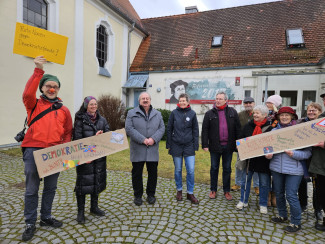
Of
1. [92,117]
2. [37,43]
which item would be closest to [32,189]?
[92,117]

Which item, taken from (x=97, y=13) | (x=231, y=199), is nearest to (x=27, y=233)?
(x=231, y=199)

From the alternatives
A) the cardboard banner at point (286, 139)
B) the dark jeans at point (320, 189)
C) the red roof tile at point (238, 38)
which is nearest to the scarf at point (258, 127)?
the cardboard banner at point (286, 139)

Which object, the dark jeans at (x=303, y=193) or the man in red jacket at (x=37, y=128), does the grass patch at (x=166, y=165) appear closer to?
the dark jeans at (x=303, y=193)

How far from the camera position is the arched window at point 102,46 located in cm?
1256

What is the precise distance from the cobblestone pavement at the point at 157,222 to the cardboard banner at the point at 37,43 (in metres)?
2.32

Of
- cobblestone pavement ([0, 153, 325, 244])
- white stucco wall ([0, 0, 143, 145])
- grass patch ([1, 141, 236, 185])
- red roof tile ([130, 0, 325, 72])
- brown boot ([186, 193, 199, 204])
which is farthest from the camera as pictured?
red roof tile ([130, 0, 325, 72])

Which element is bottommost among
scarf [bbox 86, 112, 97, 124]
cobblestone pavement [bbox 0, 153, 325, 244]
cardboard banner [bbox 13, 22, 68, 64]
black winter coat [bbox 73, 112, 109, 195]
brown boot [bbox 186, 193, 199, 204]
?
cobblestone pavement [bbox 0, 153, 325, 244]

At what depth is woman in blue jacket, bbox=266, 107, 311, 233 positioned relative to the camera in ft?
9.54

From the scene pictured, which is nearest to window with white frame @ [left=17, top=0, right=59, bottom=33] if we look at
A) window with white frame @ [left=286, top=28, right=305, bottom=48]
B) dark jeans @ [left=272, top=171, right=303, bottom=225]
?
dark jeans @ [left=272, top=171, right=303, bottom=225]

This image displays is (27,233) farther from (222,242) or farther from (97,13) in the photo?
(97,13)

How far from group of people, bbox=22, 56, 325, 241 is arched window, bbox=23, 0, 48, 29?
7704mm

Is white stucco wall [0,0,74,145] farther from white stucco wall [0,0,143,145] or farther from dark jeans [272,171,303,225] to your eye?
dark jeans [272,171,303,225]

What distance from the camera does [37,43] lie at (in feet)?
9.21

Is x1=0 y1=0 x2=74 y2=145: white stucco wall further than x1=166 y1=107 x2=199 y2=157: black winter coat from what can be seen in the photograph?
Yes
